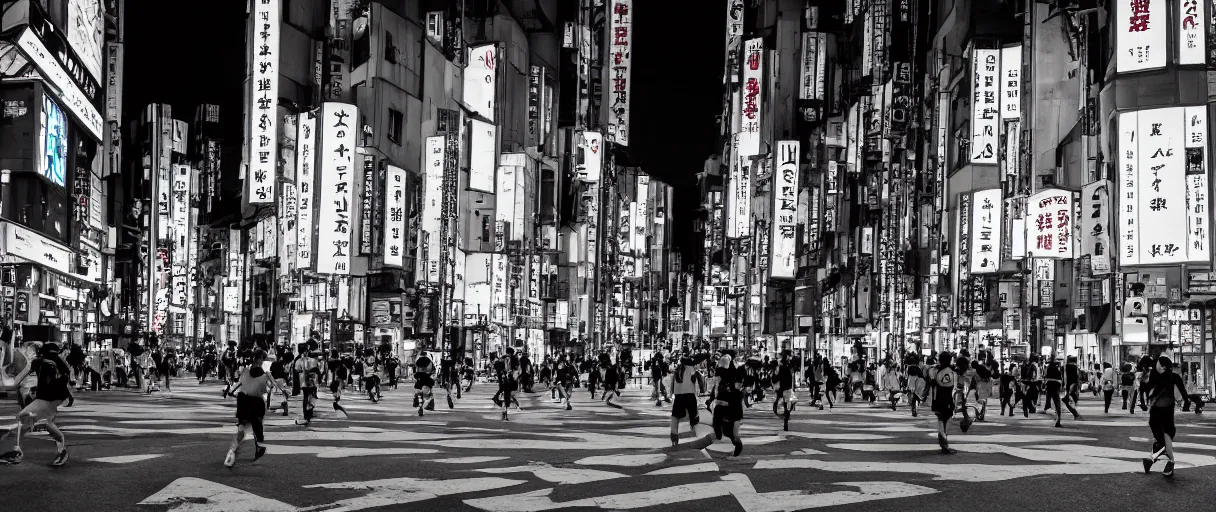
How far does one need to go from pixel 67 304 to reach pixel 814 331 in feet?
183

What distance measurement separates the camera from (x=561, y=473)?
14547 millimetres

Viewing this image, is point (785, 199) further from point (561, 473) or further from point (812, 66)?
point (561, 473)

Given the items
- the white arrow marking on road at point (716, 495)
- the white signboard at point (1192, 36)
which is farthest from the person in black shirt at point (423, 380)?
the white signboard at point (1192, 36)

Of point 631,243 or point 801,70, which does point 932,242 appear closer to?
point 801,70

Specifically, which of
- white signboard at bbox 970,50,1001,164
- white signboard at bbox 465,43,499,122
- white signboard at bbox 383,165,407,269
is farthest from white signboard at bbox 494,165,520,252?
white signboard at bbox 970,50,1001,164

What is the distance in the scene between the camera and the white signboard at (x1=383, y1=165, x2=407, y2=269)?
55.6 meters

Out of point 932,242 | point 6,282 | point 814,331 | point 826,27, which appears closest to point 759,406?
point 6,282

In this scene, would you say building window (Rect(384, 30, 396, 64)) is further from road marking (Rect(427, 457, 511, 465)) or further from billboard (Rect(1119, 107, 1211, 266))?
road marking (Rect(427, 457, 511, 465))

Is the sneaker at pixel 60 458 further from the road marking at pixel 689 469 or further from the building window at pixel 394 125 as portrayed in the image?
the building window at pixel 394 125

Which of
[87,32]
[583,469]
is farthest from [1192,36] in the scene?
[87,32]

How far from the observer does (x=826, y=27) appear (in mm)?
89938

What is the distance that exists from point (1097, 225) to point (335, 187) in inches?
1162

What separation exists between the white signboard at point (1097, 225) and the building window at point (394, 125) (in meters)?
Result: 34.1

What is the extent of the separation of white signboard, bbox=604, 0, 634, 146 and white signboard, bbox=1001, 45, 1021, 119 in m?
49.6
